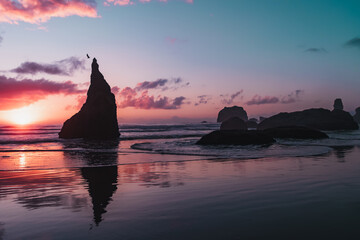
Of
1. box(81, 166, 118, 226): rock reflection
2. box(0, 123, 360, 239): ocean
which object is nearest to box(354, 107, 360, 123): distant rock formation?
box(0, 123, 360, 239): ocean

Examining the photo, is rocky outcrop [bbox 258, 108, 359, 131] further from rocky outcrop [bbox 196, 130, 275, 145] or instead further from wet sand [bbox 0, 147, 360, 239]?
wet sand [bbox 0, 147, 360, 239]

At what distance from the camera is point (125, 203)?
296 inches

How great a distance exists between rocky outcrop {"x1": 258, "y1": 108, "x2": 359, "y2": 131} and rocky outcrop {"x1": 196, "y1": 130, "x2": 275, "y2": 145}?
6918cm

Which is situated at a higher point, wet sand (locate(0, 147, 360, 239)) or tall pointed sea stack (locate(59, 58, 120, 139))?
tall pointed sea stack (locate(59, 58, 120, 139))

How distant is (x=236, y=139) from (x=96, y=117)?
3996 centimetres

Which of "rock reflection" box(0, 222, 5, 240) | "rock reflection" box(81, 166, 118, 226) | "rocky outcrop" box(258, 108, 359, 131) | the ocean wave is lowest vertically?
the ocean wave

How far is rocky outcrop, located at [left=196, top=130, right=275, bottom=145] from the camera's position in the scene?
96.4 ft

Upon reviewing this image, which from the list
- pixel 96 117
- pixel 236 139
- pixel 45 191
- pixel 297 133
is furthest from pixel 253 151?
pixel 96 117

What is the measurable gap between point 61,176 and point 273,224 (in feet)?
35.3

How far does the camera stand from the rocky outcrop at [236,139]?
96.4 ft

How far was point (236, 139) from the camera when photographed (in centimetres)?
2969

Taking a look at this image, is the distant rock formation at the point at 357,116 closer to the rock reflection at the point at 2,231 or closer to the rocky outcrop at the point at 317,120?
the rocky outcrop at the point at 317,120

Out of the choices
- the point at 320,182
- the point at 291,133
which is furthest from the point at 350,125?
the point at 320,182

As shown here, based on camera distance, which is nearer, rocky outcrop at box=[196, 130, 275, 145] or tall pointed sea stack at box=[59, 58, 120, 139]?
rocky outcrop at box=[196, 130, 275, 145]
